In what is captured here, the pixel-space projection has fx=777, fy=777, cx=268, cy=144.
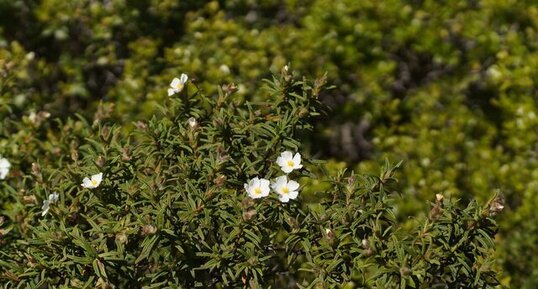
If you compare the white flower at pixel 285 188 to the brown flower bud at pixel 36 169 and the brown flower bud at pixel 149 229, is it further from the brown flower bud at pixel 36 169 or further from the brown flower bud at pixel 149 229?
the brown flower bud at pixel 36 169

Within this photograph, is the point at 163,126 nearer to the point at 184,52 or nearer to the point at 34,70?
the point at 184,52

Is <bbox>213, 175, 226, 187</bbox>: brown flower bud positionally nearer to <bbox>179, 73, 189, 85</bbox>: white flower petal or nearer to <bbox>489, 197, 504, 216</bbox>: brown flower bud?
<bbox>179, 73, 189, 85</bbox>: white flower petal

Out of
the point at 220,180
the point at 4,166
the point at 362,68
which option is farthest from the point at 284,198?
the point at 362,68

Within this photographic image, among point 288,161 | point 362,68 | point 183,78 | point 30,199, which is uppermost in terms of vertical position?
point 183,78

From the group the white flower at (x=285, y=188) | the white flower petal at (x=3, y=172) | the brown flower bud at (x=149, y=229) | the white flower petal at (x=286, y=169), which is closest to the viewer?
the brown flower bud at (x=149, y=229)

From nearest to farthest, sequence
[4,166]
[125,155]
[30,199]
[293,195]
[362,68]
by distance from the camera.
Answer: [293,195]
[125,155]
[30,199]
[4,166]
[362,68]

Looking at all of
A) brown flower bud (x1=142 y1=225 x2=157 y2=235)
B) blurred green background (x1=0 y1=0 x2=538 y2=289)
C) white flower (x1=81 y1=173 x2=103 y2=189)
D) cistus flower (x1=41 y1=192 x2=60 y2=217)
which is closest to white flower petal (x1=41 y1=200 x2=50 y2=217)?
cistus flower (x1=41 y1=192 x2=60 y2=217)

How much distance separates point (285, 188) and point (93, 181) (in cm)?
84

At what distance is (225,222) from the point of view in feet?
11.1

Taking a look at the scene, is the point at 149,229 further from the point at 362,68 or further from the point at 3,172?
the point at 362,68

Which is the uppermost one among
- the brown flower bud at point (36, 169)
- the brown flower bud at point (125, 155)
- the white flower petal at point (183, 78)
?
the white flower petal at point (183, 78)

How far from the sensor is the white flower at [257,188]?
3315 millimetres

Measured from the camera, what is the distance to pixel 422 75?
6977 millimetres

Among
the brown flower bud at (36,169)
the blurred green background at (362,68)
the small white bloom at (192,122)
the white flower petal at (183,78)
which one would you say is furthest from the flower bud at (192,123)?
the blurred green background at (362,68)
